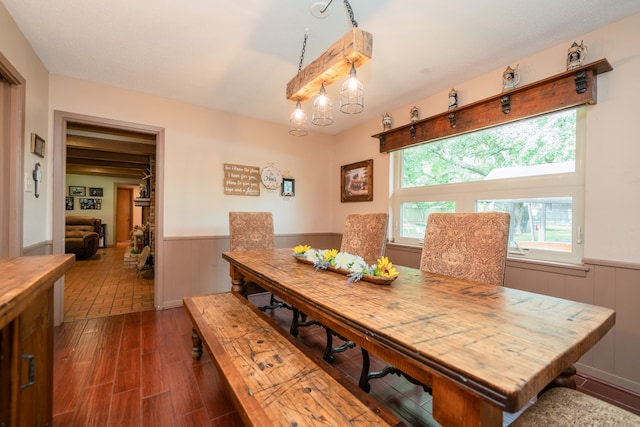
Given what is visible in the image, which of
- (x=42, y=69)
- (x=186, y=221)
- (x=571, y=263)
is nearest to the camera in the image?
(x=571, y=263)

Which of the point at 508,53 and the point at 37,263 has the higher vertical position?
the point at 508,53

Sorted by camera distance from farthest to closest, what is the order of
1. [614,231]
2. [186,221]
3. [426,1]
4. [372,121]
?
1. [372,121]
2. [186,221]
3. [614,231]
4. [426,1]

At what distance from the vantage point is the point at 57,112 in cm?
258

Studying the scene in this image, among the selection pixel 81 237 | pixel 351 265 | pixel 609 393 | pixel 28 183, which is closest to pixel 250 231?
pixel 351 265

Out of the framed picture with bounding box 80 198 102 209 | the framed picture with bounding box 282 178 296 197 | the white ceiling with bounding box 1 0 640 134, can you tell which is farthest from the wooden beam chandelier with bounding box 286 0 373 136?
the framed picture with bounding box 80 198 102 209

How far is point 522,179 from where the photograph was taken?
227 cm

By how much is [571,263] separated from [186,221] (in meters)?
3.63

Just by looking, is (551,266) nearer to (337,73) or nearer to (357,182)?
(337,73)

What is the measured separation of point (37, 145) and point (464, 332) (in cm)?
323

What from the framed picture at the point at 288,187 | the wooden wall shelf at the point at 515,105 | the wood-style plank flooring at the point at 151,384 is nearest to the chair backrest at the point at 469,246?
the wood-style plank flooring at the point at 151,384

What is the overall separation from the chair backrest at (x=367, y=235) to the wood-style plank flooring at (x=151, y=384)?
0.80 meters

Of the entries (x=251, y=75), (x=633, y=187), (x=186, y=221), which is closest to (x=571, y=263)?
(x=633, y=187)

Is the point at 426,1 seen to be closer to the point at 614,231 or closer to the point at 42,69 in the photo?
the point at 614,231

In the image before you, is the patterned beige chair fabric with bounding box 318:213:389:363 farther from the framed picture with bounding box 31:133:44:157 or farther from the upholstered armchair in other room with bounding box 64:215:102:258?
the upholstered armchair in other room with bounding box 64:215:102:258
